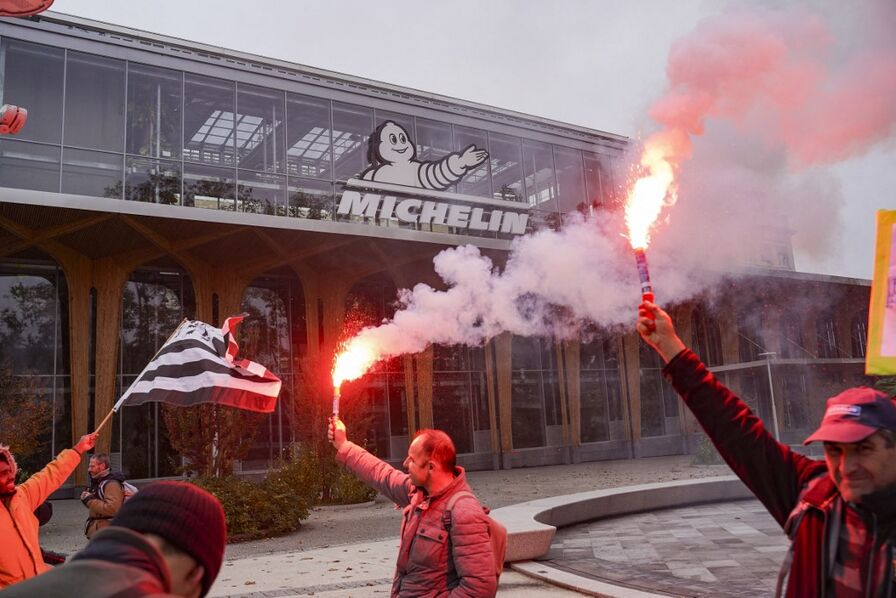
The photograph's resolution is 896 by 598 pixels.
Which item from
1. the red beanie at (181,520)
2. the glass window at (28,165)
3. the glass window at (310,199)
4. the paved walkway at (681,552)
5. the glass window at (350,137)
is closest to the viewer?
the red beanie at (181,520)

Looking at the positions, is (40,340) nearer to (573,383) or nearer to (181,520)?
(573,383)

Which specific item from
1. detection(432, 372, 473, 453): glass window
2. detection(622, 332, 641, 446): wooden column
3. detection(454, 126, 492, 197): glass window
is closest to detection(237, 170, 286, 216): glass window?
detection(454, 126, 492, 197): glass window

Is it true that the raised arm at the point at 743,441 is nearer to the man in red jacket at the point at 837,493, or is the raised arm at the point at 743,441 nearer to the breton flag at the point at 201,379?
the man in red jacket at the point at 837,493

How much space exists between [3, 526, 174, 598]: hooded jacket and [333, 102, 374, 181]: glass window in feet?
75.2

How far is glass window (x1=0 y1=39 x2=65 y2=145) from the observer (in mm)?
19484

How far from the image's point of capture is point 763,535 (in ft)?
34.4

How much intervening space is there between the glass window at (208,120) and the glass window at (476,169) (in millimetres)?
8038

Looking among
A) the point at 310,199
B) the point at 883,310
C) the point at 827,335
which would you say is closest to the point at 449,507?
the point at 883,310

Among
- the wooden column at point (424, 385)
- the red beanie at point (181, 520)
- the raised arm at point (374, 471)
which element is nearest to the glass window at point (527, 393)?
the wooden column at point (424, 385)

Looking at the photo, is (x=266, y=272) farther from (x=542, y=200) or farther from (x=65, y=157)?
(x=542, y=200)

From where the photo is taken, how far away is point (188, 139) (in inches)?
855

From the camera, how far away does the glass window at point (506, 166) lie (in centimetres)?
2689

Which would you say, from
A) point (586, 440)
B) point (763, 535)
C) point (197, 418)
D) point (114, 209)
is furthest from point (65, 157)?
point (586, 440)

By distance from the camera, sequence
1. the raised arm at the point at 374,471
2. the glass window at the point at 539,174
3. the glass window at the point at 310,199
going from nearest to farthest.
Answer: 1. the raised arm at the point at 374,471
2. the glass window at the point at 310,199
3. the glass window at the point at 539,174
